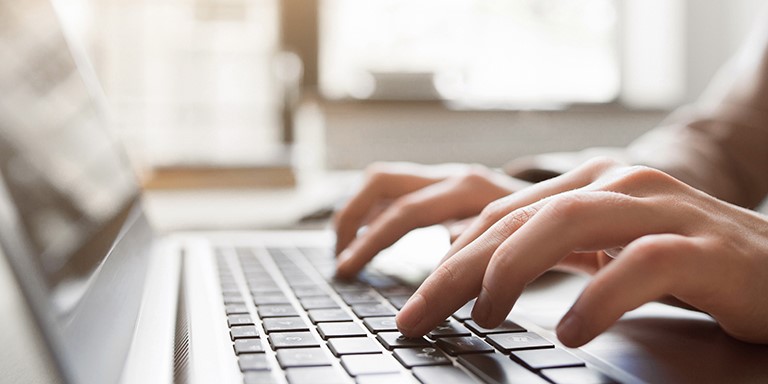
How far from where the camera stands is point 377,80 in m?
2.31

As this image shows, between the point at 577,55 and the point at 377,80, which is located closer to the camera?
the point at 377,80

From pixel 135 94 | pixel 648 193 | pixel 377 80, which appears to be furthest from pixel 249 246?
pixel 377 80

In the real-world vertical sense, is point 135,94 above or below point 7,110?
below

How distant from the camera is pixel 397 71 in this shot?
2334 mm

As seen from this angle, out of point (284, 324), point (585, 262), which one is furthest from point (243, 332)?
point (585, 262)

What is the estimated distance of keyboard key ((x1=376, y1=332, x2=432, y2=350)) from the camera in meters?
0.35

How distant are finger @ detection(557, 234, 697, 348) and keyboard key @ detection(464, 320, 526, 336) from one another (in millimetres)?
57

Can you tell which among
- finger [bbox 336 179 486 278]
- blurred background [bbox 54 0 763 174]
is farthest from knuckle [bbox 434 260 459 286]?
blurred background [bbox 54 0 763 174]

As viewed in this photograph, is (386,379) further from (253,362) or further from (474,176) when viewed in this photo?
(474,176)

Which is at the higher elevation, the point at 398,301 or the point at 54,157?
the point at 54,157

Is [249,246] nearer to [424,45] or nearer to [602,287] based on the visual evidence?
[602,287]

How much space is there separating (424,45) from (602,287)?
2.10m

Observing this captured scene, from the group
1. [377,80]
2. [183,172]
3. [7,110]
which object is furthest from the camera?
[377,80]

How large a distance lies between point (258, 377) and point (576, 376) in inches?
5.1
